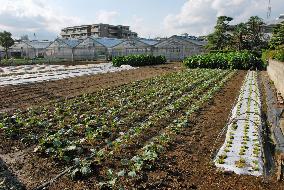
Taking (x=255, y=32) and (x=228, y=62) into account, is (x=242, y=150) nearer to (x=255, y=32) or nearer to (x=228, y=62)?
(x=228, y=62)

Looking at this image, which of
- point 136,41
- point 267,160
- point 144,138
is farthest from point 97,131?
point 136,41

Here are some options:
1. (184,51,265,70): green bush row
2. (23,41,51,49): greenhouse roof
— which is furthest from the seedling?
(23,41,51,49): greenhouse roof

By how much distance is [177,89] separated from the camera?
18812 mm

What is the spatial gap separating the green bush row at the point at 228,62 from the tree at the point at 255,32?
22.4m

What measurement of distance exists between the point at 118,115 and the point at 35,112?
3066 millimetres

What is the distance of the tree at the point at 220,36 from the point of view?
5553 cm

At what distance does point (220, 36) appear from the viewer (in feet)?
184

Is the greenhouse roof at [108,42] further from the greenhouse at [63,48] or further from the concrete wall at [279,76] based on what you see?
the concrete wall at [279,76]

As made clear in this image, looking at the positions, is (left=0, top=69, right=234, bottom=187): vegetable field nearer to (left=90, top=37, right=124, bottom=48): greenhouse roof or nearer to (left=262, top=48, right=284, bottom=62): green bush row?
(left=262, top=48, right=284, bottom=62): green bush row

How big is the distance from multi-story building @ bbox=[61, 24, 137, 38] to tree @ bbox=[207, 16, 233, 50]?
69296 mm

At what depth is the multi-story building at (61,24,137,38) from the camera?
12169 cm

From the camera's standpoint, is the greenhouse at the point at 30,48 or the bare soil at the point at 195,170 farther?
the greenhouse at the point at 30,48

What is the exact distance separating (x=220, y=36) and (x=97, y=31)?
72.6 m

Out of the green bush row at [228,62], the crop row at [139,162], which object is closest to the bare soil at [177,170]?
the crop row at [139,162]
